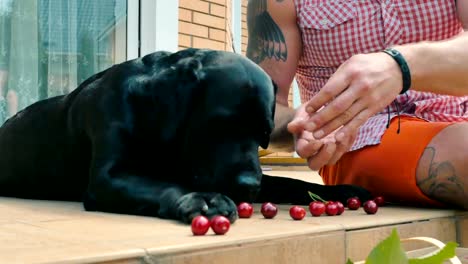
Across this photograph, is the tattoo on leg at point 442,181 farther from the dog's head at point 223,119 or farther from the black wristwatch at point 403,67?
the dog's head at point 223,119

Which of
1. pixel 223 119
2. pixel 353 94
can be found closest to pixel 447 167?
pixel 353 94

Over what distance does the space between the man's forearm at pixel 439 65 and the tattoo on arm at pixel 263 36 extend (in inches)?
28.0

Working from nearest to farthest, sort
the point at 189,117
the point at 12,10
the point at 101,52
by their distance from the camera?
1. the point at 189,117
2. the point at 12,10
3. the point at 101,52

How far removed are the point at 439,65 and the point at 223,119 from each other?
619 millimetres

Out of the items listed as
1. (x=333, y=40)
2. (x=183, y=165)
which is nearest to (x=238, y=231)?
(x=183, y=165)

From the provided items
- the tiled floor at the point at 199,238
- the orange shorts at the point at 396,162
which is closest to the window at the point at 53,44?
the tiled floor at the point at 199,238

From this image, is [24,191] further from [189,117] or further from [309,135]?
[309,135]

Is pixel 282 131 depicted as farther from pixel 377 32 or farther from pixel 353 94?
pixel 353 94

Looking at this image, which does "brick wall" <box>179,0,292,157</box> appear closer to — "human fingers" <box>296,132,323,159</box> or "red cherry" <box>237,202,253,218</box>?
"human fingers" <box>296,132,323,159</box>

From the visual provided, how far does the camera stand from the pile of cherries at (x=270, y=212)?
1275mm

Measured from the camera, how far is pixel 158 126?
183 centimetres

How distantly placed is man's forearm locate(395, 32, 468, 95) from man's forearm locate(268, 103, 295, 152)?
1.80 feet

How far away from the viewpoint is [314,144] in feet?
5.88

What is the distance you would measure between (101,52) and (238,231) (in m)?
3.05
